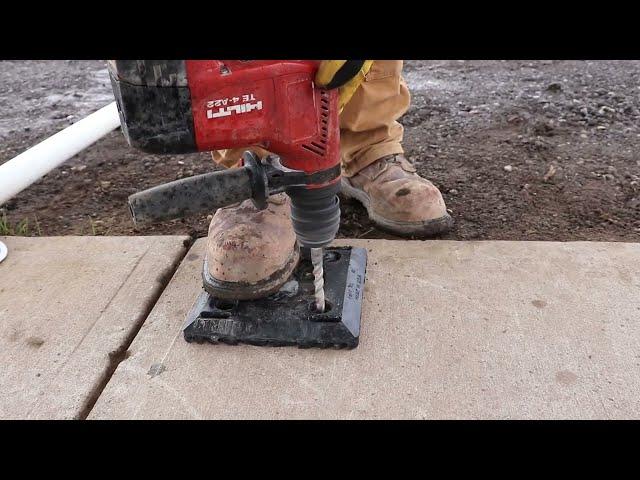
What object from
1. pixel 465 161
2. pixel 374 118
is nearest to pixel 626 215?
pixel 465 161

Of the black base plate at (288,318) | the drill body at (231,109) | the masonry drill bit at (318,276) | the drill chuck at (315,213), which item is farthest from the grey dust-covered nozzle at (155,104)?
the black base plate at (288,318)

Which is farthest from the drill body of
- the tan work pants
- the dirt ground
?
the dirt ground

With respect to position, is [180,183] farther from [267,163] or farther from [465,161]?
[465,161]

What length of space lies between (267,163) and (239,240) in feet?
1.16

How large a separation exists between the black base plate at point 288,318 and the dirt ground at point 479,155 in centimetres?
49

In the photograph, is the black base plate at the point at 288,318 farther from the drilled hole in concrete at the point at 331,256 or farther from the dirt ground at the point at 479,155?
the dirt ground at the point at 479,155

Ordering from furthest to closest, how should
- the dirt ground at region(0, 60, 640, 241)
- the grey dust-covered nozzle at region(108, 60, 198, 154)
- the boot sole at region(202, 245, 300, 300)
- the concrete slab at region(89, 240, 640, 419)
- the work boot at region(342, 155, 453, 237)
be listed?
the dirt ground at region(0, 60, 640, 241) < the work boot at region(342, 155, 453, 237) < the boot sole at region(202, 245, 300, 300) < the concrete slab at region(89, 240, 640, 419) < the grey dust-covered nozzle at region(108, 60, 198, 154)

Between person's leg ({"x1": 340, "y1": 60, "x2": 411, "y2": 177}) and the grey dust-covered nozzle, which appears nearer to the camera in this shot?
the grey dust-covered nozzle

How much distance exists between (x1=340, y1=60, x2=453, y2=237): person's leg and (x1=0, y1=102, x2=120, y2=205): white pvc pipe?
2.81 feet

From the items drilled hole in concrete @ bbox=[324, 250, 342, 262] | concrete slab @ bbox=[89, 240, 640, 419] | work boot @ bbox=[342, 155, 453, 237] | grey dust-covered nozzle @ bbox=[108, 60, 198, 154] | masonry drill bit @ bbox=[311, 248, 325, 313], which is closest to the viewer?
grey dust-covered nozzle @ bbox=[108, 60, 198, 154]

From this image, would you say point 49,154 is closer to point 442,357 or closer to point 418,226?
point 418,226

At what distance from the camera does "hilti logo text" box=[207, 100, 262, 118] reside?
120 centimetres

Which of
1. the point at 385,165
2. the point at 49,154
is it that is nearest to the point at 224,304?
the point at 385,165

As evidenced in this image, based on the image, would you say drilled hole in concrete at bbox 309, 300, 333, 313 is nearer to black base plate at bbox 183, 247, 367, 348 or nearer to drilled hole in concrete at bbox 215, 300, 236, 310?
black base plate at bbox 183, 247, 367, 348
